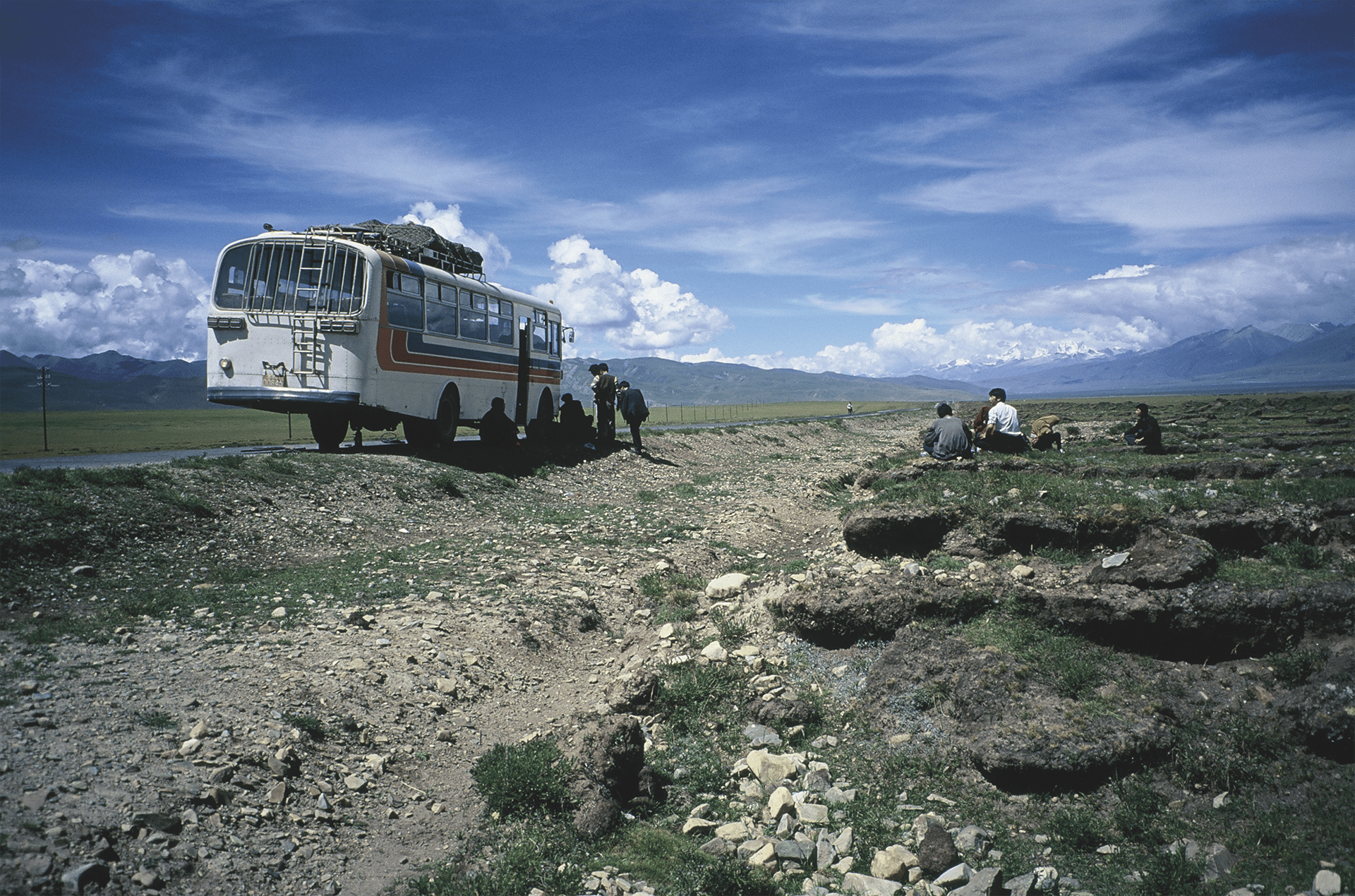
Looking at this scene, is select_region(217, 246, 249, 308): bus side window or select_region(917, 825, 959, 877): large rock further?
select_region(217, 246, 249, 308): bus side window

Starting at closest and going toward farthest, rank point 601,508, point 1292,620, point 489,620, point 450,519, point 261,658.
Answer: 1. point 1292,620
2. point 261,658
3. point 489,620
4. point 450,519
5. point 601,508

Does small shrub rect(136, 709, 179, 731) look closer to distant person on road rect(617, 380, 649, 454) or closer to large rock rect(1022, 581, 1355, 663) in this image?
large rock rect(1022, 581, 1355, 663)

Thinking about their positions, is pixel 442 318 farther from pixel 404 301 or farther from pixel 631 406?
pixel 631 406

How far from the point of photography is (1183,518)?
942 centimetres

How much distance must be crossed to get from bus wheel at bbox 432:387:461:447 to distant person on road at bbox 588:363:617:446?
4852mm

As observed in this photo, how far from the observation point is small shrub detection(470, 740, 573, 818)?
635 cm

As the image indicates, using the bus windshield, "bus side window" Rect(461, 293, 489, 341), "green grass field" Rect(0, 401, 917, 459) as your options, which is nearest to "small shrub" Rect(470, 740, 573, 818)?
the bus windshield

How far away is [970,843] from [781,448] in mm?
35074

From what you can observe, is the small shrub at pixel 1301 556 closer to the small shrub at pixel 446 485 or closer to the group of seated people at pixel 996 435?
the group of seated people at pixel 996 435

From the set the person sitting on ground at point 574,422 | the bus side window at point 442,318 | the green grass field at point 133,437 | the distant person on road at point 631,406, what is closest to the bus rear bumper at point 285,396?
the bus side window at point 442,318

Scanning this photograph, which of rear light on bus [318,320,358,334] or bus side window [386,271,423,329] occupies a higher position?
bus side window [386,271,423,329]

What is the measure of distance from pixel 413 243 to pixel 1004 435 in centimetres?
1639

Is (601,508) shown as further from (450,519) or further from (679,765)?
(679,765)

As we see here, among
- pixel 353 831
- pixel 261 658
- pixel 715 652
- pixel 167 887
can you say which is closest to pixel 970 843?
pixel 715 652
